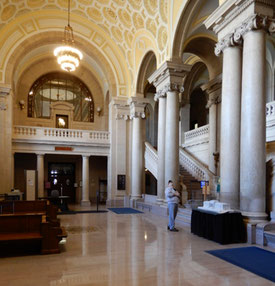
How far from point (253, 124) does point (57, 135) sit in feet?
43.0

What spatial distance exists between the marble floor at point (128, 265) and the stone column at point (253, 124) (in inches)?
59.2

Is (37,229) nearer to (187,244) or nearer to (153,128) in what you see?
(187,244)

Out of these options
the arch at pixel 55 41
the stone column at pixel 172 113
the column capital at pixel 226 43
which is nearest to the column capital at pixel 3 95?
the arch at pixel 55 41

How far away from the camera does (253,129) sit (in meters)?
6.98

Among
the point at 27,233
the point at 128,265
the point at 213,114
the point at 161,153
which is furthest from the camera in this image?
the point at 213,114

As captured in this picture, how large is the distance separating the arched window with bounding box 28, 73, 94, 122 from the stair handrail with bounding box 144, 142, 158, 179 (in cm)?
712

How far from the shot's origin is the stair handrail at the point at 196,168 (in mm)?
13860

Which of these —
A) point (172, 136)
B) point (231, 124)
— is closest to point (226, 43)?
point (231, 124)

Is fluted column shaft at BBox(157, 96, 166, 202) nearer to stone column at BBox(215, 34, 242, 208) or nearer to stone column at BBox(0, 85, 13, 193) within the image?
stone column at BBox(215, 34, 242, 208)

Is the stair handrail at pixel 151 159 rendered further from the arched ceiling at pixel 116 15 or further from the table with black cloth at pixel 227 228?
the table with black cloth at pixel 227 228

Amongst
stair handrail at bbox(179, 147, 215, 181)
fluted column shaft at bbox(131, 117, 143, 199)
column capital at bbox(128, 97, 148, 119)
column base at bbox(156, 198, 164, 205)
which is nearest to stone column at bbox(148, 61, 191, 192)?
column base at bbox(156, 198, 164, 205)

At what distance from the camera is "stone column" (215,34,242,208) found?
7566 mm

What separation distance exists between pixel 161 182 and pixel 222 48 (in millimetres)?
6440

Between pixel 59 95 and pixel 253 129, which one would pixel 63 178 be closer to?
pixel 59 95
